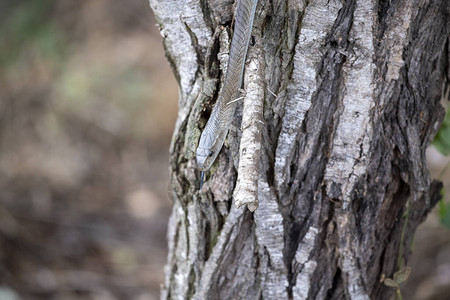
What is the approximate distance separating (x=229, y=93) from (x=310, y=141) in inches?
9.3

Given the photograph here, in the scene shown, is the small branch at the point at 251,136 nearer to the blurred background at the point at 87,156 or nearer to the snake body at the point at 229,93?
the snake body at the point at 229,93

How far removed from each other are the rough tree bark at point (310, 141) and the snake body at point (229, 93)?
0.10ft

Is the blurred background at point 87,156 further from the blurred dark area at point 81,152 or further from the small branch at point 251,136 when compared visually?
the small branch at point 251,136

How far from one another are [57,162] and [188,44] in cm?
279

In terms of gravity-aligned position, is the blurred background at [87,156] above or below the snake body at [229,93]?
above

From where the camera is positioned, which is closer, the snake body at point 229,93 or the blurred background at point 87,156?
the snake body at point 229,93

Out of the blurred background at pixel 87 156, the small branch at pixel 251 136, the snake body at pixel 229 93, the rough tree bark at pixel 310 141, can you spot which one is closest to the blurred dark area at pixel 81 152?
the blurred background at pixel 87 156

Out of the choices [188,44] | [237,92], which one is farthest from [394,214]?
[188,44]

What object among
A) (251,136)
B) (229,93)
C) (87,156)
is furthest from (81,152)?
(251,136)

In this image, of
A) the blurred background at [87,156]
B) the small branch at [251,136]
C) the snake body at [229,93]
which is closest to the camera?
the small branch at [251,136]

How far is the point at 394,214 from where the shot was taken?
45.7 inches

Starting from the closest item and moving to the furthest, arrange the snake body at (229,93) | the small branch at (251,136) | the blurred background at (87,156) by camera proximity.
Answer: the small branch at (251,136) < the snake body at (229,93) < the blurred background at (87,156)

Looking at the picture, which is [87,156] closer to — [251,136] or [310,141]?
[310,141]

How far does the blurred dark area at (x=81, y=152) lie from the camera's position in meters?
2.63
